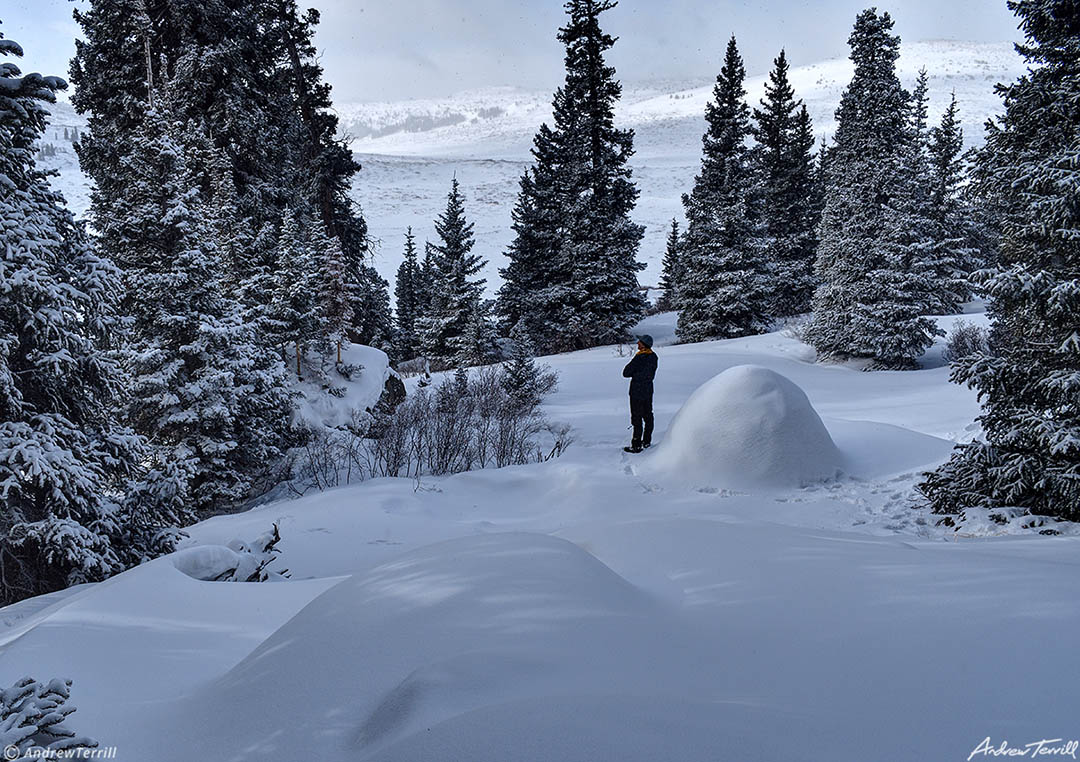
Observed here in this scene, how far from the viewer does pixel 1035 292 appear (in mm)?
5367

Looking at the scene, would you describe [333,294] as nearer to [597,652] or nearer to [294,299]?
[294,299]

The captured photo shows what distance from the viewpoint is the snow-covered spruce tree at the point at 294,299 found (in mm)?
13414

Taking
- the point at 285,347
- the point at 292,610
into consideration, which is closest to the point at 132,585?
the point at 292,610

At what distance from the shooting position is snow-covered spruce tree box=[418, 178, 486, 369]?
24.5 meters

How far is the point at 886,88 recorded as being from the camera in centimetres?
1908

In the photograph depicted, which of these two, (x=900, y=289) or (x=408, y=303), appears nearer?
(x=900, y=289)

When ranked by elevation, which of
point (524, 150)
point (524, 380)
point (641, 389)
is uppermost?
point (524, 150)

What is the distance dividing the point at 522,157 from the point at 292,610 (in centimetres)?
11016

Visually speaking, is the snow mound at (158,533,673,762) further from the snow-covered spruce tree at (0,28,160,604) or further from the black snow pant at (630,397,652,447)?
the black snow pant at (630,397,652,447)

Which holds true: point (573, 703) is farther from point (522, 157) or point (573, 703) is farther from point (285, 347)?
point (522, 157)

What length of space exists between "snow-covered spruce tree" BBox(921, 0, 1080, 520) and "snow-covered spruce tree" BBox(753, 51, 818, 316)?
76.8ft

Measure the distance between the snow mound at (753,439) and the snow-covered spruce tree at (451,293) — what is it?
55.9 ft

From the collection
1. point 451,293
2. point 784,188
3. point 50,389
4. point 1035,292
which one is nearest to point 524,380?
point 50,389
